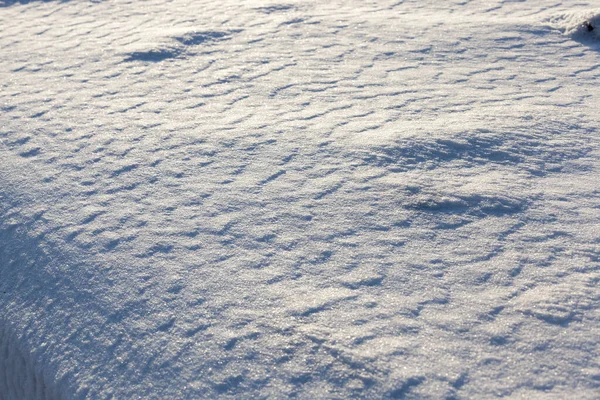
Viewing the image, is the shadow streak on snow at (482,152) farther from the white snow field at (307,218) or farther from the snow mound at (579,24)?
the snow mound at (579,24)

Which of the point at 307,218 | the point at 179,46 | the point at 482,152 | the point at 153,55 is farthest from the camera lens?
the point at 179,46

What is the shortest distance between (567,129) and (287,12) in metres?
3.41

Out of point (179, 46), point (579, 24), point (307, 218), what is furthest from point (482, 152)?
point (179, 46)

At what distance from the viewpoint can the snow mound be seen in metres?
5.32

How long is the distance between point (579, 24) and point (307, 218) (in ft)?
12.4

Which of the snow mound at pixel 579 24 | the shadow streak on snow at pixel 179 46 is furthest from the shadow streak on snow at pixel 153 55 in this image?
the snow mound at pixel 579 24

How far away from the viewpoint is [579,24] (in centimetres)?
540

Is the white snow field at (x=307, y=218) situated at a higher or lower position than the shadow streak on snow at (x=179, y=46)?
lower

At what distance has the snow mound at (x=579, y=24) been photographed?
17.5ft

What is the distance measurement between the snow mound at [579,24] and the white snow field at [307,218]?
2 cm

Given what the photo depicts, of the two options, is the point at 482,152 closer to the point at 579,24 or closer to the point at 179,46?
the point at 579,24

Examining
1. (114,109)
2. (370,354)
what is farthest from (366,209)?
(114,109)

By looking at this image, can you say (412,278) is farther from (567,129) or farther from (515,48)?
(515,48)

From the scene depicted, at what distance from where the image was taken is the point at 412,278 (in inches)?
103
